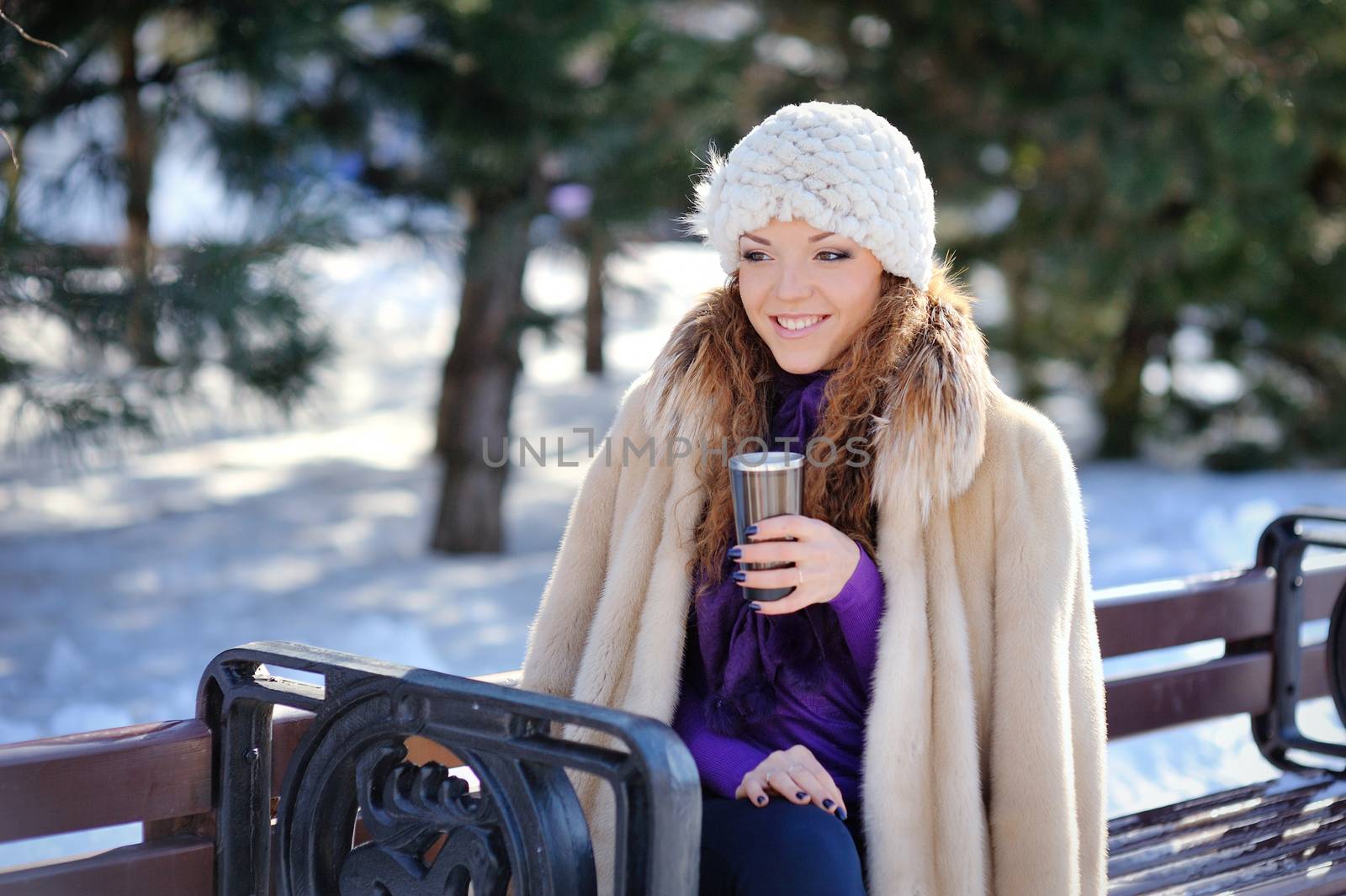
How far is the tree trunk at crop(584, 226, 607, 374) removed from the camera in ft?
20.0

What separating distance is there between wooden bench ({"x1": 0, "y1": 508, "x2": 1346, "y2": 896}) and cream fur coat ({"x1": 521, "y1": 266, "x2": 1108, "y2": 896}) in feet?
1.08

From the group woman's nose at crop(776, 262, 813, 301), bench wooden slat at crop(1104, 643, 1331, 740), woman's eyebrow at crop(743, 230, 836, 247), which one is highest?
woman's eyebrow at crop(743, 230, 836, 247)

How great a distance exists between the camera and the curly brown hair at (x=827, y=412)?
2229mm

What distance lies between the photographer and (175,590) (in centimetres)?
638

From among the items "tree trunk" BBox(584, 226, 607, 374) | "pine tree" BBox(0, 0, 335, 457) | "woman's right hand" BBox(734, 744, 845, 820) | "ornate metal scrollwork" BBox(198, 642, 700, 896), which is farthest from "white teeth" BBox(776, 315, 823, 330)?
"tree trunk" BBox(584, 226, 607, 374)

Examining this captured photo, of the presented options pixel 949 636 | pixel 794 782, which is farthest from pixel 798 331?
pixel 794 782

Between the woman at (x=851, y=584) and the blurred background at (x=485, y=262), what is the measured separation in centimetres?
147

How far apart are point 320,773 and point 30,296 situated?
2.64 m

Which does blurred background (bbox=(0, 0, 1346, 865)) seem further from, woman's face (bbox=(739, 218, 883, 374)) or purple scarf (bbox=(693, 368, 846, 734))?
purple scarf (bbox=(693, 368, 846, 734))

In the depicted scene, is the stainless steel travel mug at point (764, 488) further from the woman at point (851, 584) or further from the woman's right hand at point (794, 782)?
the woman's right hand at point (794, 782)

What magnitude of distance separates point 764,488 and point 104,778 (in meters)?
1.03

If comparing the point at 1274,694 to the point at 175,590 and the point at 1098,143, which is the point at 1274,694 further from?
the point at 175,590

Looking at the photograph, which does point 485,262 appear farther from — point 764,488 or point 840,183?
point 764,488

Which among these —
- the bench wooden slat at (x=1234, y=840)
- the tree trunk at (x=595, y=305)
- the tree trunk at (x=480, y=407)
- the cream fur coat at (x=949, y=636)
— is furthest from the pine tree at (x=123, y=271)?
the bench wooden slat at (x=1234, y=840)
